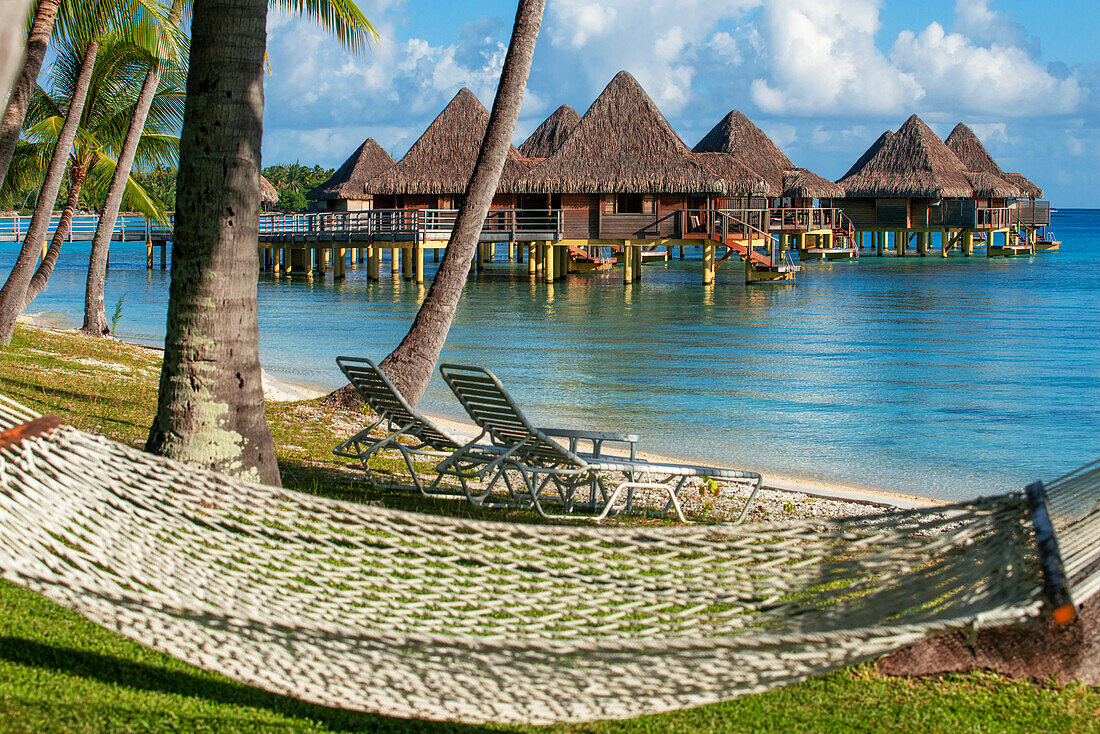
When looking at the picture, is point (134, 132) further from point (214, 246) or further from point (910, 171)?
point (910, 171)

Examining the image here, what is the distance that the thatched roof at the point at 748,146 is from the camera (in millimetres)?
43125

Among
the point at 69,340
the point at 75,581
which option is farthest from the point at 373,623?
the point at 69,340

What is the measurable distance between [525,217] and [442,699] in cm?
3219

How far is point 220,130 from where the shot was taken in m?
4.54

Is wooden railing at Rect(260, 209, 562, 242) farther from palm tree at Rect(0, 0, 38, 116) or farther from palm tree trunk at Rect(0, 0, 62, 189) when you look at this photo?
palm tree at Rect(0, 0, 38, 116)

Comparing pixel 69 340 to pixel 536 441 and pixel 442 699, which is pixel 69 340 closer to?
pixel 536 441

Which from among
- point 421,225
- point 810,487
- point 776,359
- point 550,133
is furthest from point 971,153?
point 810,487

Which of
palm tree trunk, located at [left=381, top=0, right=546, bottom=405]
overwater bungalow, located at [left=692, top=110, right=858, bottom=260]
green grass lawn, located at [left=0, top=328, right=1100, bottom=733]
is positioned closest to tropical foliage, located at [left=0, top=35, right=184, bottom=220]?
palm tree trunk, located at [left=381, top=0, right=546, bottom=405]

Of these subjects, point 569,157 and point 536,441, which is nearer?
point 536,441

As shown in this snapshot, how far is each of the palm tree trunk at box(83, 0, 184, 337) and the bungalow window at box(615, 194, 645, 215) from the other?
20053 millimetres

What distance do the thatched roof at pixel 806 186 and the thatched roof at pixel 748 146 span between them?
0.40 metres

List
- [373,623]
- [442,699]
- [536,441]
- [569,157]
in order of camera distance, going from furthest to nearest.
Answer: [569,157] < [536,441] < [373,623] < [442,699]

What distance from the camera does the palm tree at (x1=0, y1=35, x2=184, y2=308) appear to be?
1402cm

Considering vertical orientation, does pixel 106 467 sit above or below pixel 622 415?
above
